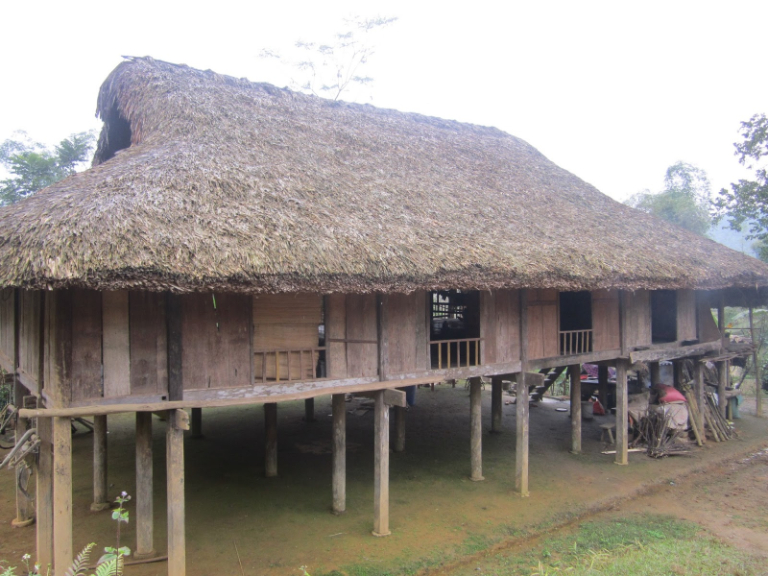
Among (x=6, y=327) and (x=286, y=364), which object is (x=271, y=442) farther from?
(x=6, y=327)

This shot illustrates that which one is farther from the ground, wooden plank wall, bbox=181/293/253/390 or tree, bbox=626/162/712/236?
tree, bbox=626/162/712/236

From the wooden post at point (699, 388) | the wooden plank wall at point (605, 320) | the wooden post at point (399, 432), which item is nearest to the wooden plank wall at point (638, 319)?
the wooden plank wall at point (605, 320)

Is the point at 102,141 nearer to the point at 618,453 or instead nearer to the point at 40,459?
the point at 40,459

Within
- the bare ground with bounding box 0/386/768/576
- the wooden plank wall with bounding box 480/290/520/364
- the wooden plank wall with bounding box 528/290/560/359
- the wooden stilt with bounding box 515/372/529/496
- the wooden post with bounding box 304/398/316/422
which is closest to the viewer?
the bare ground with bounding box 0/386/768/576

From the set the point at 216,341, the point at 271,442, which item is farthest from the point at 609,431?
the point at 216,341

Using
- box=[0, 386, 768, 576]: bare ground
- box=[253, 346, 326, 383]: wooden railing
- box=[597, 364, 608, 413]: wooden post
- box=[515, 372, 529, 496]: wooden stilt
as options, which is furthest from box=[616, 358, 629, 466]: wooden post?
box=[253, 346, 326, 383]: wooden railing

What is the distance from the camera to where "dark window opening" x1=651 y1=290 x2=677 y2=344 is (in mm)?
13480

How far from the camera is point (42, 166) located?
20.9 meters

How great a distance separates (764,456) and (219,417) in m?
13.8

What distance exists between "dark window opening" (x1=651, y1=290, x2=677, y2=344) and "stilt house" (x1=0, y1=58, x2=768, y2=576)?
2.73ft

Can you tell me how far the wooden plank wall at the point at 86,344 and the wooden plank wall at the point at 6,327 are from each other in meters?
3.03

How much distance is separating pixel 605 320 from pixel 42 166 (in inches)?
836

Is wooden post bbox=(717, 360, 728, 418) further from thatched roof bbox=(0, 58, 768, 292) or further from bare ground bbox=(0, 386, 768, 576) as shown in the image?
thatched roof bbox=(0, 58, 768, 292)

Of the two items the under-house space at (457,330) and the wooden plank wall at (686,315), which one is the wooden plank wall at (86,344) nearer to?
the under-house space at (457,330)
